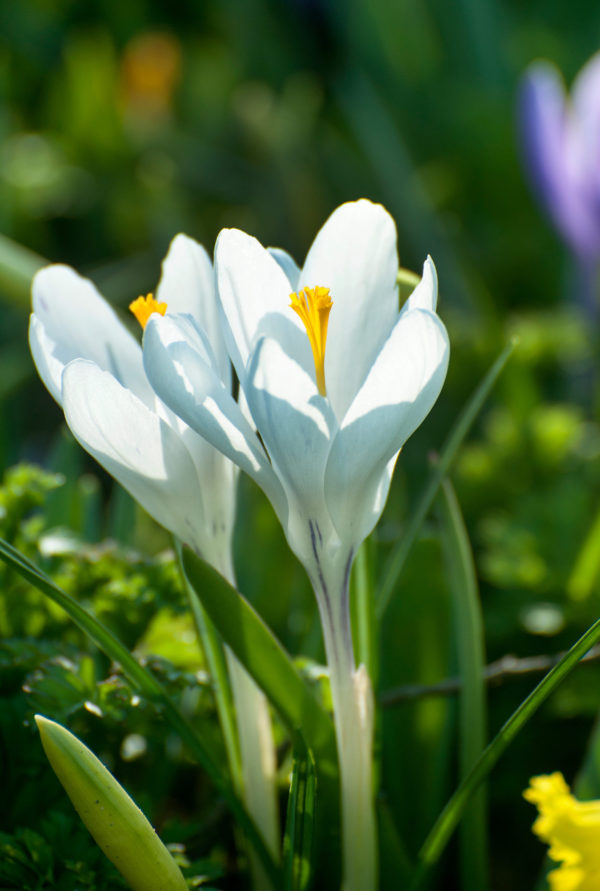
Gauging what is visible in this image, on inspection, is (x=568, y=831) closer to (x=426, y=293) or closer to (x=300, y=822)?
(x=300, y=822)

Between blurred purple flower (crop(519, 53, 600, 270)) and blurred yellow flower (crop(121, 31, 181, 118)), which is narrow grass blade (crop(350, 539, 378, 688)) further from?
blurred yellow flower (crop(121, 31, 181, 118))

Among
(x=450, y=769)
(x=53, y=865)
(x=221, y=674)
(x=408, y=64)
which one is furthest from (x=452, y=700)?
(x=408, y=64)

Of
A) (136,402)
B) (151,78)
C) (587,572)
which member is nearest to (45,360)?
(136,402)

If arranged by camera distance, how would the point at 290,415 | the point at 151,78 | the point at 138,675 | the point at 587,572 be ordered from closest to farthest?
the point at 290,415
the point at 138,675
the point at 587,572
the point at 151,78

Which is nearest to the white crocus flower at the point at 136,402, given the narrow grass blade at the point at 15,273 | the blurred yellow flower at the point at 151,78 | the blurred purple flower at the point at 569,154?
the narrow grass blade at the point at 15,273

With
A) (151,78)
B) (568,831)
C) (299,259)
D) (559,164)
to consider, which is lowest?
(568,831)

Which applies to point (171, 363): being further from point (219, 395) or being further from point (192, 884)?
point (192, 884)

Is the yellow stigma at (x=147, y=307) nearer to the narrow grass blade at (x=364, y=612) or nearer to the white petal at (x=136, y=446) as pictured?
the white petal at (x=136, y=446)

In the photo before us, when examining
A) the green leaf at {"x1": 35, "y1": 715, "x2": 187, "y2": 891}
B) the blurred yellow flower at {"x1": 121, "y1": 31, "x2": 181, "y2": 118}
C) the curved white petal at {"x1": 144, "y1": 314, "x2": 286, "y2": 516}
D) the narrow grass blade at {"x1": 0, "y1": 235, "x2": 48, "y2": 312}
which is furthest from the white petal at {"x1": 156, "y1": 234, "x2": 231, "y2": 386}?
the blurred yellow flower at {"x1": 121, "y1": 31, "x2": 181, "y2": 118}
